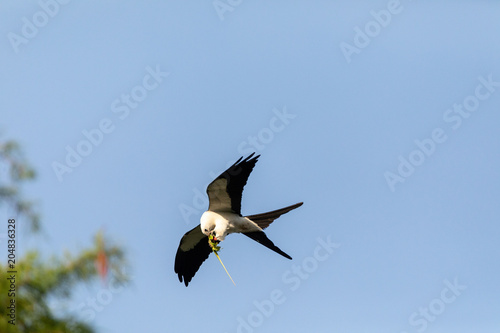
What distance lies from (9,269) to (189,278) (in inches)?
318

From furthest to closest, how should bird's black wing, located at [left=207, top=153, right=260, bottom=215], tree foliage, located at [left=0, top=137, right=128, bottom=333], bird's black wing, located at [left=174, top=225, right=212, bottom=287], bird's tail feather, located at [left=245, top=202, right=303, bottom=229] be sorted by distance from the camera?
bird's black wing, located at [left=174, top=225, right=212, bottom=287]
bird's tail feather, located at [left=245, top=202, right=303, bottom=229]
bird's black wing, located at [left=207, top=153, right=260, bottom=215]
tree foliage, located at [left=0, top=137, right=128, bottom=333]

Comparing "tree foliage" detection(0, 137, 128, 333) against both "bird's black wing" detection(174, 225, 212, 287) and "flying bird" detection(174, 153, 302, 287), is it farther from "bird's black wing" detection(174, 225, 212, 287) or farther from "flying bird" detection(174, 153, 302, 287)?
"bird's black wing" detection(174, 225, 212, 287)

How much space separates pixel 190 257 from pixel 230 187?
76.0 inches

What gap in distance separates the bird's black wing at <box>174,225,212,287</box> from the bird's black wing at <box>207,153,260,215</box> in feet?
3.35

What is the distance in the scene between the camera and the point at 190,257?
33.9ft

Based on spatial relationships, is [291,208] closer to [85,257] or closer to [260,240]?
[260,240]

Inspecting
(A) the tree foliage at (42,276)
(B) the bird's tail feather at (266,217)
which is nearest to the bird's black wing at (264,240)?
(B) the bird's tail feather at (266,217)

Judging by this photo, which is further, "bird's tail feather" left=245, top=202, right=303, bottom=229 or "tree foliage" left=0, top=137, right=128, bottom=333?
"bird's tail feather" left=245, top=202, right=303, bottom=229

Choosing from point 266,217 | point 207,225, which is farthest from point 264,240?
point 207,225

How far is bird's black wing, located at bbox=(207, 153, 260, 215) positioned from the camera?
8727 mm

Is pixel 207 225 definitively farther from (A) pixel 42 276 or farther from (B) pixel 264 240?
(A) pixel 42 276

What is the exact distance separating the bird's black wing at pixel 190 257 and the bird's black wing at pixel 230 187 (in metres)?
1.02

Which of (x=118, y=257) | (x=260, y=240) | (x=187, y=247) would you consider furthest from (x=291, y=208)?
(x=118, y=257)

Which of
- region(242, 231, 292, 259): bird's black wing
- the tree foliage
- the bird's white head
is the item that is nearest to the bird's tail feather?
region(242, 231, 292, 259): bird's black wing
